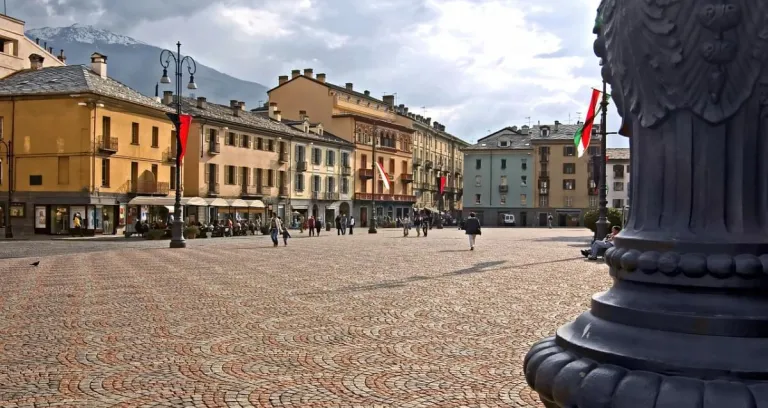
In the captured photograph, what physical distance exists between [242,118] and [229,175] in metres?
5.37

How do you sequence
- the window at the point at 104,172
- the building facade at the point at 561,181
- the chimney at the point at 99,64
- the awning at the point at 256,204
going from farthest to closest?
the building facade at the point at 561,181, the awning at the point at 256,204, the chimney at the point at 99,64, the window at the point at 104,172

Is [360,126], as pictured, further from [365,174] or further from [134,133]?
[134,133]

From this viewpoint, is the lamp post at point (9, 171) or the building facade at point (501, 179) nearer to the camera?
the lamp post at point (9, 171)

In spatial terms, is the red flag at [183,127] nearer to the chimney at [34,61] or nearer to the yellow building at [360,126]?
the chimney at [34,61]

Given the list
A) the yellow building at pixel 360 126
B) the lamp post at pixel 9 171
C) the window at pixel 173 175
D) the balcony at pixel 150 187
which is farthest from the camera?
the yellow building at pixel 360 126

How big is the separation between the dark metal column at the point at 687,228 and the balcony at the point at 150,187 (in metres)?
46.0

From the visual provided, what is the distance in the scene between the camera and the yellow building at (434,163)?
88625 millimetres

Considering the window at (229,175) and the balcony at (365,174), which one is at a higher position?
the balcony at (365,174)

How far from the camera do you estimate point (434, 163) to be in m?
94.9

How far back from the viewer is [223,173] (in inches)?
2142

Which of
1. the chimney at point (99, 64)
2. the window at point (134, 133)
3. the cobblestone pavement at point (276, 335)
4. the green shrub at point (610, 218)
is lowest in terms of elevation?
the cobblestone pavement at point (276, 335)

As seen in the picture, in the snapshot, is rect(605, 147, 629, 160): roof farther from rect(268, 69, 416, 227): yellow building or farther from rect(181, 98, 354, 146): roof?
rect(181, 98, 354, 146): roof

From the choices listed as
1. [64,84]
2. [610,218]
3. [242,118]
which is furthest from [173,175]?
[610,218]

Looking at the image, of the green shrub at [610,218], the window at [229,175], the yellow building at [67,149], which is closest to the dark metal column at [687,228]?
the green shrub at [610,218]
